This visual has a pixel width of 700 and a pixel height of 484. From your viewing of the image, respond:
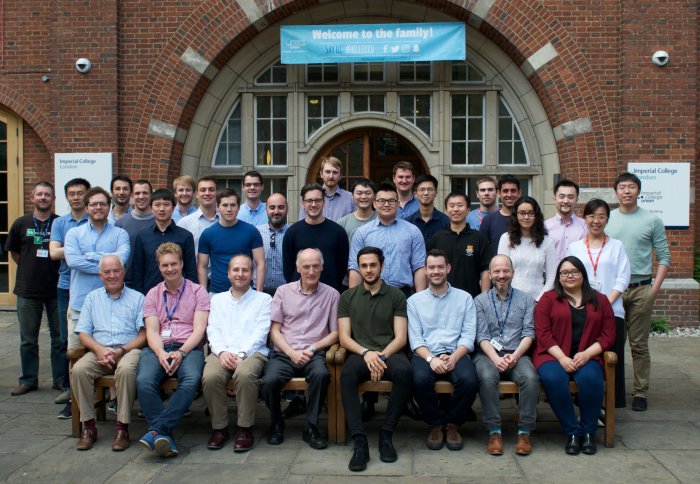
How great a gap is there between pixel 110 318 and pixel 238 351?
3.40 ft

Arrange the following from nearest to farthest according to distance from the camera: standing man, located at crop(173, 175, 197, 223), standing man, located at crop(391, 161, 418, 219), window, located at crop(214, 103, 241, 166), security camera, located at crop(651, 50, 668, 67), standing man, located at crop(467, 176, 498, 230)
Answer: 1. standing man, located at crop(391, 161, 418, 219)
2. standing man, located at crop(467, 176, 498, 230)
3. standing man, located at crop(173, 175, 197, 223)
4. security camera, located at crop(651, 50, 668, 67)
5. window, located at crop(214, 103, 241, 166)

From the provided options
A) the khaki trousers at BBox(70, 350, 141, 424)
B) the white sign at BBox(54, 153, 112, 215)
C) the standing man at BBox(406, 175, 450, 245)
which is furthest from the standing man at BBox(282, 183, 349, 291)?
the white sign at BBox(54, 153, 112, 215)

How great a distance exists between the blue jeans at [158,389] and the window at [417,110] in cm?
672

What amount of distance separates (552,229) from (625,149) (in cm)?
452

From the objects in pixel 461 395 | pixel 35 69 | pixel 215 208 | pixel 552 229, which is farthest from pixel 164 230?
pixel 35 69

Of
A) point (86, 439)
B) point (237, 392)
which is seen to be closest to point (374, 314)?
point (237, 392)

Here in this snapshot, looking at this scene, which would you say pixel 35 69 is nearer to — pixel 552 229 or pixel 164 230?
pixel 164 230

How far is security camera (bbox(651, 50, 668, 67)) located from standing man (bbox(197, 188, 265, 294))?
261 inches

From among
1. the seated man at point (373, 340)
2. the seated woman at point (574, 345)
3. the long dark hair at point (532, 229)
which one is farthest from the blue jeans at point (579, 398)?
the long dark hair at point (532, 229)

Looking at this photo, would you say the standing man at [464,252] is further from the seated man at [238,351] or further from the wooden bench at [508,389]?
the seated man at [238,351]

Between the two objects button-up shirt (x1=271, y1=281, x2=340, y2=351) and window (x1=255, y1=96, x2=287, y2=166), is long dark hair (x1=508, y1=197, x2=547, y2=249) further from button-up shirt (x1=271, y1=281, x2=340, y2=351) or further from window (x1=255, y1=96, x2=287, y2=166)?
window (x1=255, y1=96, x2=287, y2=166)

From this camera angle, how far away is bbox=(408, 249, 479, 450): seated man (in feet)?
17.6

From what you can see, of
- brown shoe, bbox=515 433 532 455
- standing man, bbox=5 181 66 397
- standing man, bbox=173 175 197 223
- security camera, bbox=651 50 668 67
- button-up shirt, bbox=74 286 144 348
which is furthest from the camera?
security camera, bbox=651 50 668 67

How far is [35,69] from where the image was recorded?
11305 millimetres
